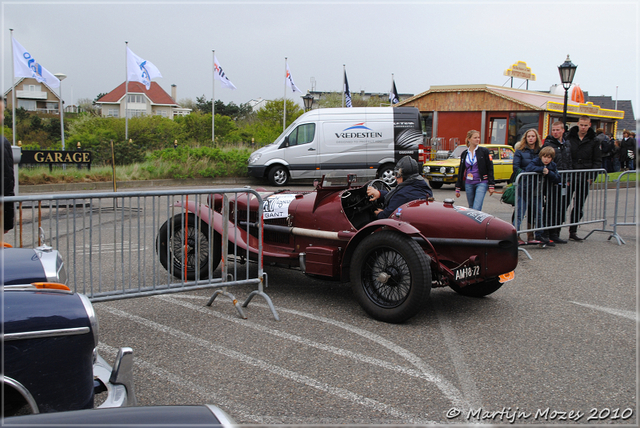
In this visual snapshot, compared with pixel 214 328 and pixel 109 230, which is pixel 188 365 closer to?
pixel 214 328

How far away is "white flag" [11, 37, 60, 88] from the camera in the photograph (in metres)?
19.4

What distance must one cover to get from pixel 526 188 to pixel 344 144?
10.9 m

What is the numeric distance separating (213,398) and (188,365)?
58cm

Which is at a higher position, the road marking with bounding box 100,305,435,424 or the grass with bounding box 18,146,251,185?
the grass with bounding box 18,146,251,185

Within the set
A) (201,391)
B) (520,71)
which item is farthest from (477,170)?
(520,71)

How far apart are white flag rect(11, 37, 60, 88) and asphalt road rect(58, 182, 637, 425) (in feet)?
59.1

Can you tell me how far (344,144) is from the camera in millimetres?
18406

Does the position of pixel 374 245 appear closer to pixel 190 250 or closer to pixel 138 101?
pixel 190 250

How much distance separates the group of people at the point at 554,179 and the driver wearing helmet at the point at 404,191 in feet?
9.53

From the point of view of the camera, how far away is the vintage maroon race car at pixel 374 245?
461 cm

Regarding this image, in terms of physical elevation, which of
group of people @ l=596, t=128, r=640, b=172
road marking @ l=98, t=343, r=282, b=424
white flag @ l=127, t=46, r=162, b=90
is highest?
white flag @ l=127, t=46, r=162, b=90

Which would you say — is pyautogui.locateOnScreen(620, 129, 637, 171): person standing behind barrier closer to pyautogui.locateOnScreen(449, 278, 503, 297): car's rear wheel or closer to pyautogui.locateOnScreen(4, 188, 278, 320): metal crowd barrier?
pyautogui.locateOnScreen(449, 278, 503, 297): car's rear wheel

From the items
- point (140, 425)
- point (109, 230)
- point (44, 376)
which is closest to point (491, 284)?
point (44, 376)

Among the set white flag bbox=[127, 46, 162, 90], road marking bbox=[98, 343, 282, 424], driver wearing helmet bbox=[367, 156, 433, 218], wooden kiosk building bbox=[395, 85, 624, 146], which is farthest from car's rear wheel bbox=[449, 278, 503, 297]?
wooden kiosk building bbox=[395, 85, 624, 146]
